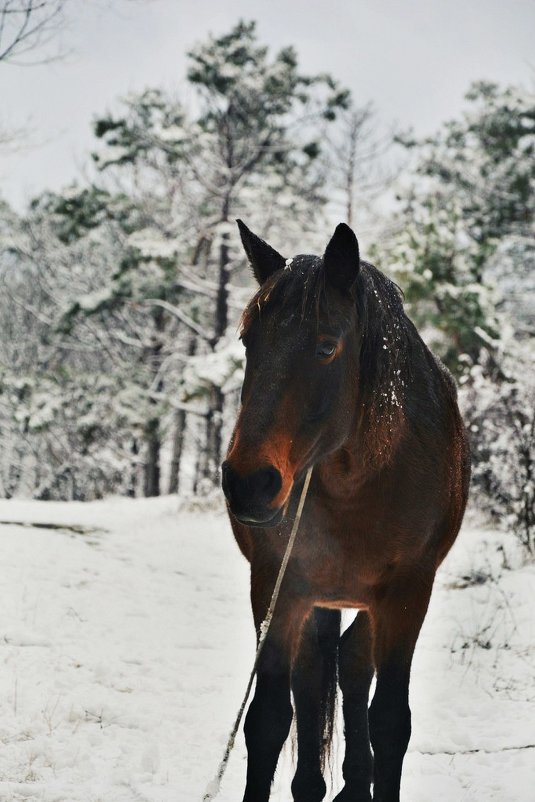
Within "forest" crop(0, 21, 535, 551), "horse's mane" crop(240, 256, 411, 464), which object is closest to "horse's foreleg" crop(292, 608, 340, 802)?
"horse's mane" crop(240, 256, 411, 464)

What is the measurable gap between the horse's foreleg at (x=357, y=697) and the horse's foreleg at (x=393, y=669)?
0.45 metres

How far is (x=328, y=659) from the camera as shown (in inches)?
136

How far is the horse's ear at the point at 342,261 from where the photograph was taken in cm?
230

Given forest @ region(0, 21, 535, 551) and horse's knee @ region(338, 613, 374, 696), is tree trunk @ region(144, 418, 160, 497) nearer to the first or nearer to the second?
forest @ region(0, 21, 535, 551)

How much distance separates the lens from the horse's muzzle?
75.5 inches

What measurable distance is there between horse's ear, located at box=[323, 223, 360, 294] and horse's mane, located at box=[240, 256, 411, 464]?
5 centimetres

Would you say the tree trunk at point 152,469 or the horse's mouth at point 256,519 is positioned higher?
the horse's mouth at point 256,519

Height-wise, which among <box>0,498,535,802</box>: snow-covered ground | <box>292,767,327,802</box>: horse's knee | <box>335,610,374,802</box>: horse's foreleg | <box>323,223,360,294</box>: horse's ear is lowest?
<box>0,498,535,802</box>: snow-covered ground

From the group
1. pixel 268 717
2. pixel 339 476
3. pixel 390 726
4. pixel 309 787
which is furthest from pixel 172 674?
pixel 339 476

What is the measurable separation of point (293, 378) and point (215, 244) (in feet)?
52.3

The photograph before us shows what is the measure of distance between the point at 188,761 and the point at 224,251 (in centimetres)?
1492

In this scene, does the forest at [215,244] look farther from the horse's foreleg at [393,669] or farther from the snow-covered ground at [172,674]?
the horse's foreleg at [393,669]

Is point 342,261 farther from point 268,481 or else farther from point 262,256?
point 268,481

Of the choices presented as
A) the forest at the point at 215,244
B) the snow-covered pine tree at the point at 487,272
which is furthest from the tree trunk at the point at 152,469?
the snow-covered pine tree at the point at 487,272
